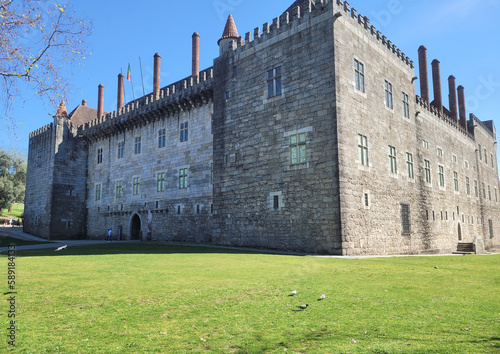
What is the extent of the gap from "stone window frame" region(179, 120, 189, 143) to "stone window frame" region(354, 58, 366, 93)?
13618 mm

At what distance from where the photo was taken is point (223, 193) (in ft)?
73.0

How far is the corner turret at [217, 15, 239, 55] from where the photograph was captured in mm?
24031

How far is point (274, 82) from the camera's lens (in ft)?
67.9

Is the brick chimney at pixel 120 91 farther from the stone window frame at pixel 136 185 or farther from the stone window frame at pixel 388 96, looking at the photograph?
the stone window frame at pixel 388 96

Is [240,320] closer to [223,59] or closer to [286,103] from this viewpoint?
[286,103]

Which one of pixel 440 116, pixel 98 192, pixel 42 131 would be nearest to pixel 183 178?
pixel 98 192

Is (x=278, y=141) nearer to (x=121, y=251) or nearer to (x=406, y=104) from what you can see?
(x=121, y=251)

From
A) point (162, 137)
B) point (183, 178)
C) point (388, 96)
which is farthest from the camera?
point (162, 137)

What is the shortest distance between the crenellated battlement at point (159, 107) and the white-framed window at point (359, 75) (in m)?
10.3

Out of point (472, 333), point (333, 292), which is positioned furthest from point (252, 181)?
point (472, 333)

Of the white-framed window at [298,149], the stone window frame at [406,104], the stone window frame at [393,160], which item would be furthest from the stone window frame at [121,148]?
the stone window frame at [406,104]

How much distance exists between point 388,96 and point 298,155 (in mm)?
8342

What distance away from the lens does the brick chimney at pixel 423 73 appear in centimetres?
3130

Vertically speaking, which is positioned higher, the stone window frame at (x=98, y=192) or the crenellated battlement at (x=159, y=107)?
the crenellated battlement at (x=159, y=107)
